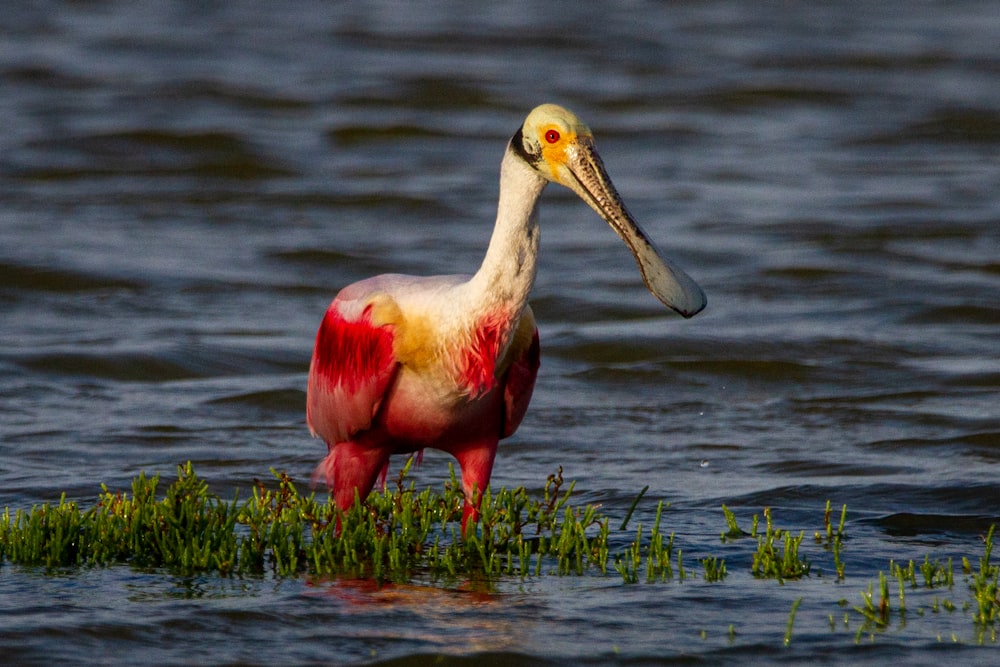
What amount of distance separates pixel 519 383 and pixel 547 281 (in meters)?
7.98

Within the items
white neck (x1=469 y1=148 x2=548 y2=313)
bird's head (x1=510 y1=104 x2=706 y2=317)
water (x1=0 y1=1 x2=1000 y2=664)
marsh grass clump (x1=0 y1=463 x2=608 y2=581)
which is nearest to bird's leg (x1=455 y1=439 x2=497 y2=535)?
marsh grass clump (x1=0 y1=463 x2=608 y2=581)

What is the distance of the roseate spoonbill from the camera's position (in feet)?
22.1

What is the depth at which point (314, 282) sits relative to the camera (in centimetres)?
1501

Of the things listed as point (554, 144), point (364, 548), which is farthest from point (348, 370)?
point (554, 144)

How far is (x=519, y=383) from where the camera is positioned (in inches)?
279

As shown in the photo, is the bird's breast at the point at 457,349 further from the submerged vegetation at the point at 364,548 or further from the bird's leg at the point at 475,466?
the submerged vegetation at the point at 364,548

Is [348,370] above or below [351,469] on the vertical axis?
above

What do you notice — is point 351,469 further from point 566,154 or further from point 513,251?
point 566,154

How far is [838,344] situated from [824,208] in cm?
574

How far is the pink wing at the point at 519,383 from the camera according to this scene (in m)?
7.07

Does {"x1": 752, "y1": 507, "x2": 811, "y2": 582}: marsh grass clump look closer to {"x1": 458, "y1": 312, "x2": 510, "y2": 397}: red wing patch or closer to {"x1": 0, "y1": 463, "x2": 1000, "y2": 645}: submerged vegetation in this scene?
{"x1": 0, "y1": 463, "x2": 1000, "y2": 645}: submerged vegetation

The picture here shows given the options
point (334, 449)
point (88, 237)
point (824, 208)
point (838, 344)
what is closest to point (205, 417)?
point (334, 449)

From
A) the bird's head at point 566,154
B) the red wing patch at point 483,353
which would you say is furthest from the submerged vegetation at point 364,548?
the bird's head at point 566,154

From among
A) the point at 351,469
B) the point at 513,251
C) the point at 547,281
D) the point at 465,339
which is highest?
the point at 547,281
